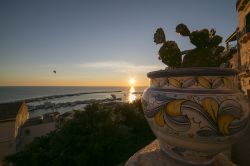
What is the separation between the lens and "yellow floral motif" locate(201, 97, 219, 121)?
1.12 metres

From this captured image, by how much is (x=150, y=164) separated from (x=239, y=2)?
39.3 feet

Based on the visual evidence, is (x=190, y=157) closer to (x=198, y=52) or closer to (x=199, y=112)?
(x=199, y=112)

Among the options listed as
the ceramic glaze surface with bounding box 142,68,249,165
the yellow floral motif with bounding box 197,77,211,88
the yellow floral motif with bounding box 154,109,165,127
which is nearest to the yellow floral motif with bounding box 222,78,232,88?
the ceramic glaze surface with bounding box 142,68,249,165

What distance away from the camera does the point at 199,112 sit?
113 centimetres

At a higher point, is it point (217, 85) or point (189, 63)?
point (189, 63)

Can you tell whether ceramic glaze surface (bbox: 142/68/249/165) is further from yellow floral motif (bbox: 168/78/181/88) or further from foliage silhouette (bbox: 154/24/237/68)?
foliage silhouette (bbox: 154/24/237/68)

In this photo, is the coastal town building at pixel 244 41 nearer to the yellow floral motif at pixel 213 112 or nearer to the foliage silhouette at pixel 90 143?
the foliage silhouette at pixel 90 143

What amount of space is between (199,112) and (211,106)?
8 centimetres

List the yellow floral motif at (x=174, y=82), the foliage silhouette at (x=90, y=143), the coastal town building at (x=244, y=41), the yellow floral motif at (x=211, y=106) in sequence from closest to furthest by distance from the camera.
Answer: the yellow floral motif at (x=211, y=106) < the yellow floral motif at (x=174, y=82) < the foliage silhouette at (x=90, y=143) < the coastal town building at (x=244, y=41)

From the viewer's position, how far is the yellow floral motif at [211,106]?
3.69 feet

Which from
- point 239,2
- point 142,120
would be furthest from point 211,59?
point 239,2

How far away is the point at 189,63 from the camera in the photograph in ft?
5.05

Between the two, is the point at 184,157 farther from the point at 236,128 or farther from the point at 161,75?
the point at 161,75

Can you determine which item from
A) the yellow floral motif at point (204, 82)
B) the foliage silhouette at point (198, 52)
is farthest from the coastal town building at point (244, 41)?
the yellow floral motif at point (204, 82)
